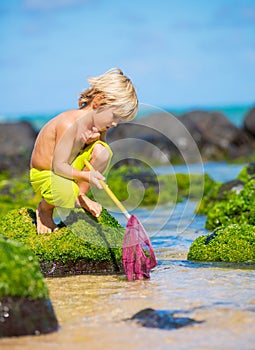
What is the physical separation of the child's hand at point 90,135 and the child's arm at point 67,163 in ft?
0.03

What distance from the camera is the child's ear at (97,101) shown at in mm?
6369

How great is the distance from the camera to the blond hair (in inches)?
249

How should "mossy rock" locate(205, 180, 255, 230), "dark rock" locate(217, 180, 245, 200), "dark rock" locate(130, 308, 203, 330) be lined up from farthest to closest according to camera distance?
1. "dark rock" locate(217, 180, 245, 200)
2. "mossy rock" locate(205, 180, 255, 230)
3. "dark rock" locate(130, 308, 203, 330)

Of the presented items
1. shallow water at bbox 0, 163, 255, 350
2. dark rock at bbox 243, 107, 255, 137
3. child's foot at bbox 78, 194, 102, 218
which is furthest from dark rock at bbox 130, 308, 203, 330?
dark rock at bbox 243, 107, 255, 137

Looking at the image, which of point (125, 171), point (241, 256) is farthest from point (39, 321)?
point (125, 171)

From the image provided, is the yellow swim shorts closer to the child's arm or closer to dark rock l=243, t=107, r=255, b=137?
the child's arm

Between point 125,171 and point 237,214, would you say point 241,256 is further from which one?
point 125,171

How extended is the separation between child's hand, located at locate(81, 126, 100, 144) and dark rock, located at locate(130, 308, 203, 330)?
2.02 metres

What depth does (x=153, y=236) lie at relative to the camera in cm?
888

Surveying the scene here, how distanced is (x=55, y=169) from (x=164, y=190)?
6.99 meters

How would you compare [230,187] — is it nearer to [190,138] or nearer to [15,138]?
[15,138]

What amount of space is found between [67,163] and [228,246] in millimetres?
1943

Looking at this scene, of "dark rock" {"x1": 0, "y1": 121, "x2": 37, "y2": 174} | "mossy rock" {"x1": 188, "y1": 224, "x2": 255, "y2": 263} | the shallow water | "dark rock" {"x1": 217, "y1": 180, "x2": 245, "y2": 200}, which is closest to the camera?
the shallow water

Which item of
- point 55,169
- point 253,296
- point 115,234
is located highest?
point 55,169
